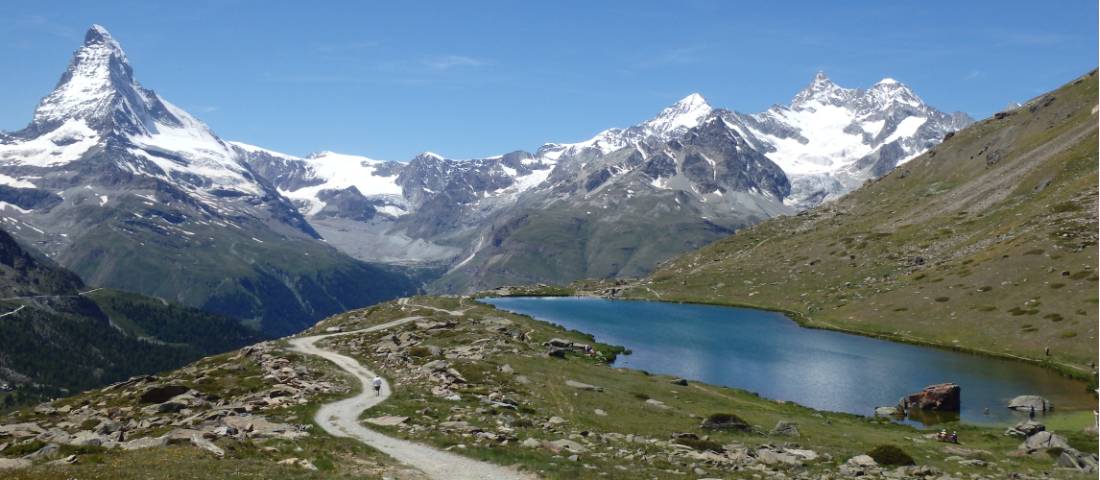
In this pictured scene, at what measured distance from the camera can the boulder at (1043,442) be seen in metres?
52.2

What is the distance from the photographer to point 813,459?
45.0 meters

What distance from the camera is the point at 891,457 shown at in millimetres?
45031

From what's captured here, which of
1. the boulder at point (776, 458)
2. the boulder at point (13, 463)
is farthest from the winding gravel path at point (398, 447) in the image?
the boulder at point (13, 463)

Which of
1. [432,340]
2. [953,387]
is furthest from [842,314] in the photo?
[432,340]

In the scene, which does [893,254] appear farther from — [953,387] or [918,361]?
[953,387]

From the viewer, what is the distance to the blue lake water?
82.3 meters

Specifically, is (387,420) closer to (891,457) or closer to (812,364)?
(891,457)

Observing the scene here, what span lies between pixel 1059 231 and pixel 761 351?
64014 mm

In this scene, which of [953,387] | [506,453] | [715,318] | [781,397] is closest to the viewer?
[506,453]

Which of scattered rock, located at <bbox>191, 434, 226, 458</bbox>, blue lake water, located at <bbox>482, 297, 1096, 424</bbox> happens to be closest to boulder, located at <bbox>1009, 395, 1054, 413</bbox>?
blue lake water, located at <bbox>482, 297, 1096, 424</bbox>

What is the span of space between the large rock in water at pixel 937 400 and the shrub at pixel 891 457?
34746mm

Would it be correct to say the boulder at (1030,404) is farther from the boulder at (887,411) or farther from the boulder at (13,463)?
the boulder at (13,463)

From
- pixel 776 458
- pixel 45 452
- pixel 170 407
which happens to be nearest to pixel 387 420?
pixel 170 407

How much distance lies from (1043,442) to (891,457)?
15.9 m
